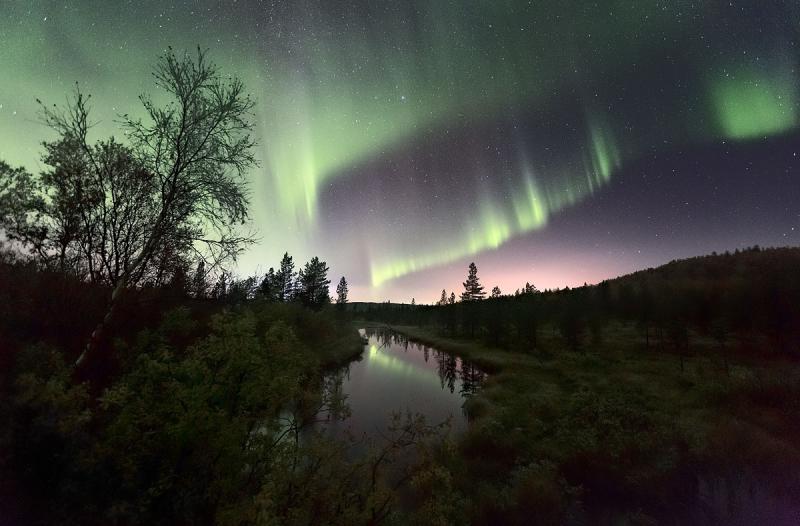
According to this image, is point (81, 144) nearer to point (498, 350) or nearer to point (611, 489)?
point (611, 489)

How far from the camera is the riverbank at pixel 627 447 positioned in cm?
1251

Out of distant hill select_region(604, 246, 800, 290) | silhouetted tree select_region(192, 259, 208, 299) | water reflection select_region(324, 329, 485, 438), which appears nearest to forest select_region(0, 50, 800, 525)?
silhouetted tree select_region(192, 259, 208, 299)

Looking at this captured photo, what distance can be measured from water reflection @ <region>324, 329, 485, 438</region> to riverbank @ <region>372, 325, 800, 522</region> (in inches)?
125

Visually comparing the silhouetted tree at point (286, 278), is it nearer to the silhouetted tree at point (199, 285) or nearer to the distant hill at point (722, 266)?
the silhouetted tree at point (199, 285)

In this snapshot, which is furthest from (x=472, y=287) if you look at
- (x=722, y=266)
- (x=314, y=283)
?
(x=722, y=266)

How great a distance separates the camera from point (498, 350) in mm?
58125

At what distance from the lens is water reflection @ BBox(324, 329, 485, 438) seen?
22312mm

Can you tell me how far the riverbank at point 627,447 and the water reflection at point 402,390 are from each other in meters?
3.18

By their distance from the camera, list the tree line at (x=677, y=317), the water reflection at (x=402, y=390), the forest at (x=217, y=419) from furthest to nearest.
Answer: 1. the tree line at (x=677, y=317)
2. the water reflection at (x=402, y=390)
3. the forest at (x=217, y=419)

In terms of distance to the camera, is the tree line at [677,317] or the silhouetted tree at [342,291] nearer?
the tree line at [677,317]

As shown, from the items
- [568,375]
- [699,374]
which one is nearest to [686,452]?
[568,375]

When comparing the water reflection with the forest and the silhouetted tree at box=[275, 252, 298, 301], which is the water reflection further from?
the silhouetted tree at box=[275, 252, 298, 301]

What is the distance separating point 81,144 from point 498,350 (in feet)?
196

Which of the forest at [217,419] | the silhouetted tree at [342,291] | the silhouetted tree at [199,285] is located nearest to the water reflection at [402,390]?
the forest at [217,419]
